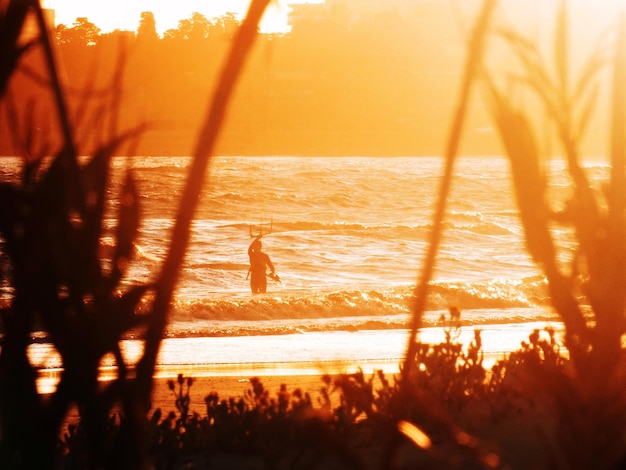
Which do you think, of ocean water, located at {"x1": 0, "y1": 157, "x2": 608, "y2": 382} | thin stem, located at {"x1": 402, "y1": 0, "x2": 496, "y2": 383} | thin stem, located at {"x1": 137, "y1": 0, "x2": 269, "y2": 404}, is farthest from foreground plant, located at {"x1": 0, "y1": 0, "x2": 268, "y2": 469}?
thin stem, located at {"x1": 402, "y1": 0, "x2": 496, "y2": 383}

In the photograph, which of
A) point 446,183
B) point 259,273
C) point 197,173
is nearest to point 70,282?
point 197,173

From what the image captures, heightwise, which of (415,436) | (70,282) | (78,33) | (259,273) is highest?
(78,33)

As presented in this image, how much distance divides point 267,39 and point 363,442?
8.80 feet

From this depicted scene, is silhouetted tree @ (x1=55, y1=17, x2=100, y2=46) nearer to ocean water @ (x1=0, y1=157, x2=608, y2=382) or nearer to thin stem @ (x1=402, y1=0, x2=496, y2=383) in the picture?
ocean water @ (x1=0, y1=157, x2=608, y2=382)

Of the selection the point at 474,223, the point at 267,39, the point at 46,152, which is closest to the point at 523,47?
the point at 267,39

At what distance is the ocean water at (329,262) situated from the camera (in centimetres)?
1598

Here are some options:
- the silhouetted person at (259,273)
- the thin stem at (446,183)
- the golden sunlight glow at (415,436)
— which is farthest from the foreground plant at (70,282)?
the silhouetted person at (259,273)

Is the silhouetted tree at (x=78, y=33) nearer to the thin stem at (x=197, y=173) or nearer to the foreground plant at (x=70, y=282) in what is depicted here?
the foreground plant at (x=70, y=282)

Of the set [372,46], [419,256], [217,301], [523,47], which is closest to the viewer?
[523,47]

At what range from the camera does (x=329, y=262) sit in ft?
122

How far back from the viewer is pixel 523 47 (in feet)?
15.3

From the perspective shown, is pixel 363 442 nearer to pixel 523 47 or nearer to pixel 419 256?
pixel 523 47

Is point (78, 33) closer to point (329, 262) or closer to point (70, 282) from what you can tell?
point (70, 282)

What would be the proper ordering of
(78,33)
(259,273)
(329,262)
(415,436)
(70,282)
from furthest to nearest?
(329,262), (259,273), (78,33), (70,282), (415,436)
